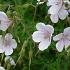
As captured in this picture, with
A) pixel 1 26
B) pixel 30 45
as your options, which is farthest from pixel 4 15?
pixel 30 45

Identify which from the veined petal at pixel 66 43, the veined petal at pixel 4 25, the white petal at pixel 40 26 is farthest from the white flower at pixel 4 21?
the veined petal at pixel 66 43

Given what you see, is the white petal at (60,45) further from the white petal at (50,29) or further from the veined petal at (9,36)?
the veined petal at (9,36)

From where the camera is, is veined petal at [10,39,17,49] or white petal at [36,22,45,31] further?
veined petal at [10,39,17,49]

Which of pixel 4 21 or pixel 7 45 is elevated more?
pixel 4 21

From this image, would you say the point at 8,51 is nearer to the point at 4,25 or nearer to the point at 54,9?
the point at 4,25

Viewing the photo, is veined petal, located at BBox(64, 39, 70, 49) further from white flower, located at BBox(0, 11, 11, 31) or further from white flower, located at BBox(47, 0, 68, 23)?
white flower, located at BBox(0, 11, 11, 31)

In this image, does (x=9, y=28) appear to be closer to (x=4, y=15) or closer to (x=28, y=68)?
(x=4, y=15)

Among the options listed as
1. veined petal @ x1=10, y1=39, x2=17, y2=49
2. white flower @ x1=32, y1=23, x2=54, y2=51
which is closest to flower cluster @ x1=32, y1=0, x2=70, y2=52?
white flower @ x1=32, y1=23, x2=54, y2=51

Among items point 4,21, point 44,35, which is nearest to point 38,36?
point 44,35
